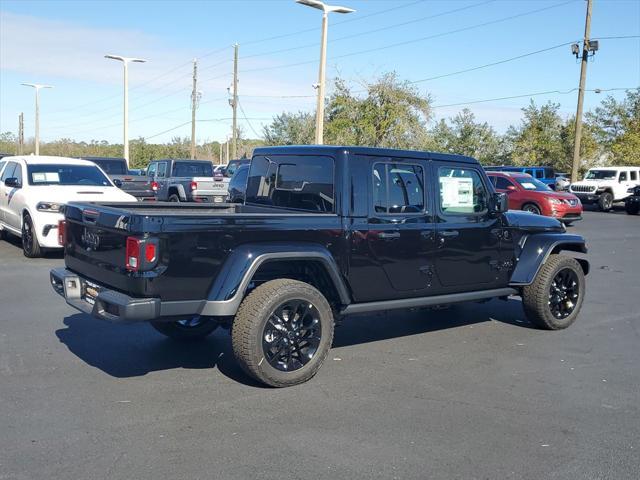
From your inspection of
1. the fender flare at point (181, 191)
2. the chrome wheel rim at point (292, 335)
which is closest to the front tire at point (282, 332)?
the chrome wheel rim at point (292, 335)

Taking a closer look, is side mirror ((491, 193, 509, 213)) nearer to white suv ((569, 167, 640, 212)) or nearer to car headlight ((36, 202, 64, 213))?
car headlight ((36, 202, 64, 213))

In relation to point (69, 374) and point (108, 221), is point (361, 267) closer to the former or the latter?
point (108, 221)

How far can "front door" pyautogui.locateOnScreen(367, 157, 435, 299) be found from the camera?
5.92m

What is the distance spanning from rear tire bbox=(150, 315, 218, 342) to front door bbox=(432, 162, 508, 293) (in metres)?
2.21

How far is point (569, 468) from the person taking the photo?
4035 millimetres

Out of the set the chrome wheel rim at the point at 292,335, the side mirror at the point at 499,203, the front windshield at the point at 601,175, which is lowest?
the chrome wheel rim at the point at 292,335

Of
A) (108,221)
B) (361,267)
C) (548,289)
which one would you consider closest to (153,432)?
(108,221)

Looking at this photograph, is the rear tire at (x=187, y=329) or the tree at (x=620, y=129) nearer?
the rear tire at (x=187, y=329)

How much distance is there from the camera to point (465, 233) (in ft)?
21.6

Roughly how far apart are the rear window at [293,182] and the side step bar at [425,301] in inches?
33.3

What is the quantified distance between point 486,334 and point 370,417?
2936 mm

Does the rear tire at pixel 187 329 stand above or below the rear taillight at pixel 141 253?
below

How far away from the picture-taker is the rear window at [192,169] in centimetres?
2178

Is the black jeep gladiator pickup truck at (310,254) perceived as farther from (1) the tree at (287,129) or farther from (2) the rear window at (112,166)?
(1) the tree at (287,129)
